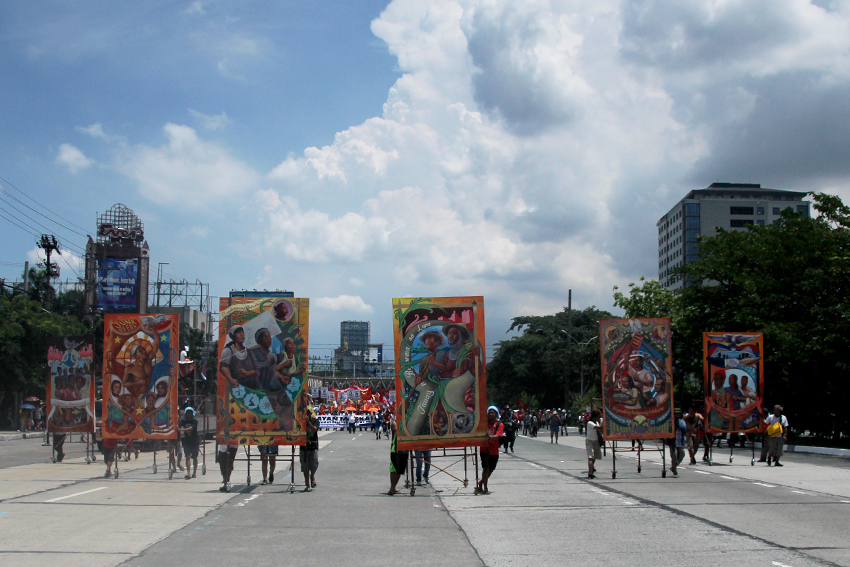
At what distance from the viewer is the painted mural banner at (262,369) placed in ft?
51.2

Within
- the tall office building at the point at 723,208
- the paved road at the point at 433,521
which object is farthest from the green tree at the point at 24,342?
the tall office building at the point at 723,208

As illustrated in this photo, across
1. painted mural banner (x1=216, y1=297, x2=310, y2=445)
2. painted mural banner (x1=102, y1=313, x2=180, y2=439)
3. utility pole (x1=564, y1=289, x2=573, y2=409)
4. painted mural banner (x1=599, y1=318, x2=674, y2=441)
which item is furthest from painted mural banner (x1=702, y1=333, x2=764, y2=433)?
utility pole (x1=564, y1=289, x2=573, y2=409)

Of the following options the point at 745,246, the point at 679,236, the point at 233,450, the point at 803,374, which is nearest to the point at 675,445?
the point at 233,450

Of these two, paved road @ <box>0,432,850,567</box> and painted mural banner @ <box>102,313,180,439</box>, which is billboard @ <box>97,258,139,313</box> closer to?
paved road @ <box>0,432,850,567</box>

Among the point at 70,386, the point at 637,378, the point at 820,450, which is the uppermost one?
the point at 637,378

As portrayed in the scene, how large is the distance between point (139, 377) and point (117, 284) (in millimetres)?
58817

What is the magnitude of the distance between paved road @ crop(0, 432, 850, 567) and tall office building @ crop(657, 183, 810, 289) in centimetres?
11744

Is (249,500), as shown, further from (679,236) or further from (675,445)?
(679,236)

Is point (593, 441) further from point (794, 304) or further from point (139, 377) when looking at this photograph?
point (794, 304)

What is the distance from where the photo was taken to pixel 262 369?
1573 cm

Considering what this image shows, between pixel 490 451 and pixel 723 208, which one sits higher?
pixel 723 208

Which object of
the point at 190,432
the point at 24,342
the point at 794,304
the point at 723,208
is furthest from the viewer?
the point at 723,208

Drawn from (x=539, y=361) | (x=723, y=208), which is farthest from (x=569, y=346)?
(x=723, y=208)

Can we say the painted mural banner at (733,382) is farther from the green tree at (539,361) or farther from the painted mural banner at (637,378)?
the green tree at (539,361)
